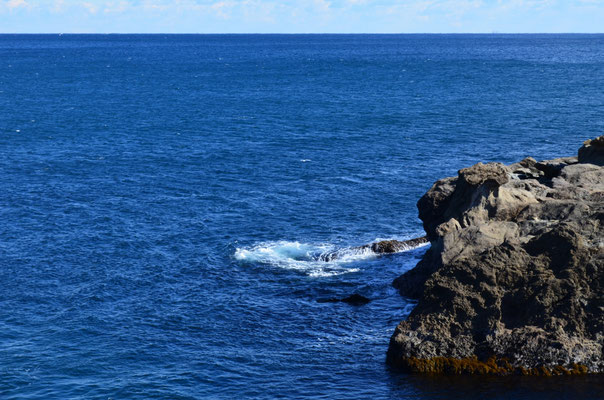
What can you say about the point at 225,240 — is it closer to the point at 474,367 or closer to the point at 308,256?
the point at 308,256

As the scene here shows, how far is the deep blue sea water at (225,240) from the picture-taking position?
142 feet

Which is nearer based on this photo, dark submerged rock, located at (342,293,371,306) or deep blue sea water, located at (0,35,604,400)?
deep blue sea water, located at (0,35,604,400)

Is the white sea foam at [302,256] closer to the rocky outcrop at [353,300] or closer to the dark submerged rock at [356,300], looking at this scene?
the rocky outcrop at [353,300]

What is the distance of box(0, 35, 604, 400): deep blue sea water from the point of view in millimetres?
43250

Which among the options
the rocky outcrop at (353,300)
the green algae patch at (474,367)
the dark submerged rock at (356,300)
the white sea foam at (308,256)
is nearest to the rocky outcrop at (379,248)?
the white sea foam at (308,256)

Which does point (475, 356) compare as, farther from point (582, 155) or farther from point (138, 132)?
point (138, 132)

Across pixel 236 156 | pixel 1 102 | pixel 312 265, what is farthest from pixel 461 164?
pixel 1 102

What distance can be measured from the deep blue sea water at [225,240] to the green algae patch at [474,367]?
65 centimetres

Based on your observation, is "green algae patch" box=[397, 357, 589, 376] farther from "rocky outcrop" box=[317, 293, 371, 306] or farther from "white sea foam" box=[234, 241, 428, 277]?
"white sea foam" box=[234, 241, 428, 277]

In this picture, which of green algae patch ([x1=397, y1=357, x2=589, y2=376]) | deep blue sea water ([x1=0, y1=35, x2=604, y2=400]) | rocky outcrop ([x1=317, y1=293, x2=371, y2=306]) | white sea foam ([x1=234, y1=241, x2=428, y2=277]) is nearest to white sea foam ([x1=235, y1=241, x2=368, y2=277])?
white sea foam ([x1=234, y1=241, x2=428, y2=277])

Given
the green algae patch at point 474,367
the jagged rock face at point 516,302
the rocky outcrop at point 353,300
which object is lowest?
the rocky outcrop at point 353,300

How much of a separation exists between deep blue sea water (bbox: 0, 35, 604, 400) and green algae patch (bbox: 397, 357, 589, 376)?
0.65 m

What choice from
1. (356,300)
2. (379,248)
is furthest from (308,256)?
(356,300)


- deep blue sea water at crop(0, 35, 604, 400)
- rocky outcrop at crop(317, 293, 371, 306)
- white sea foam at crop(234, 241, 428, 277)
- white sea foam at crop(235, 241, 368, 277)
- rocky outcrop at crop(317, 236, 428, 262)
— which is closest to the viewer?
deep blue sea water at crop(0, 35, 604, 400)
